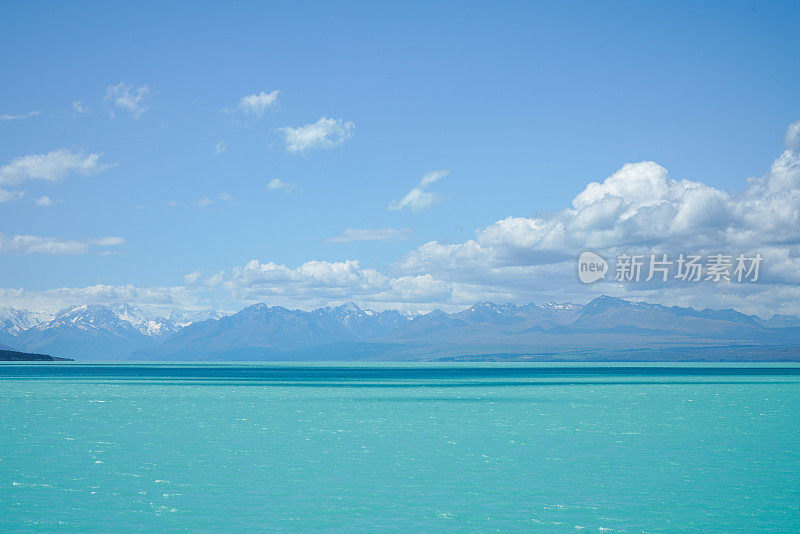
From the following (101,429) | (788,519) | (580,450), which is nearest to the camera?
(788,519)

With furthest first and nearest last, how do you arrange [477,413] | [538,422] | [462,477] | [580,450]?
[477,413] → [538,422] → [580,450] → [462,477]

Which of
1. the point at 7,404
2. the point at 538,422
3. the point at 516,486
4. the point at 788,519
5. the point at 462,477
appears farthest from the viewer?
the point at 7,404

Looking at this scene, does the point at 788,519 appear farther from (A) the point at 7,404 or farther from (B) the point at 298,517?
(A) the point at 7,404

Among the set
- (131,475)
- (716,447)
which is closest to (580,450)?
(716,447)

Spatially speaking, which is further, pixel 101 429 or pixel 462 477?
pixel 101 429

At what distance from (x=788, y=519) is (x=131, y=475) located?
32117 mm

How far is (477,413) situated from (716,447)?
34.8m

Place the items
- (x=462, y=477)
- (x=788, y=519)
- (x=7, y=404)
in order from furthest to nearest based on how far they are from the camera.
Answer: (x=7, y=404) → (x=462, y=477) → (x=788, y=519)

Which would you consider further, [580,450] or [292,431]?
[292,431]

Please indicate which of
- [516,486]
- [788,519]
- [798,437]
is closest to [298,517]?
[516,486]

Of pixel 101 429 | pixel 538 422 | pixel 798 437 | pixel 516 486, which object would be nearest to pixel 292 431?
pixel 101 429

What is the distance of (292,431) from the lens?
69188 millimetres

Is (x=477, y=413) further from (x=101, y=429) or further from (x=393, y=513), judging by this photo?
(x=393, y=513)

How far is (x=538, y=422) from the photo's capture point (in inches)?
3063
